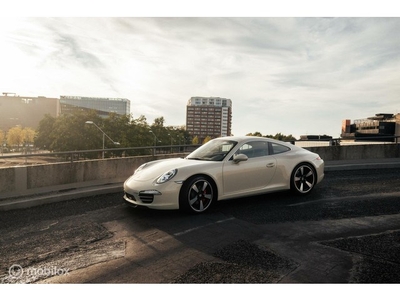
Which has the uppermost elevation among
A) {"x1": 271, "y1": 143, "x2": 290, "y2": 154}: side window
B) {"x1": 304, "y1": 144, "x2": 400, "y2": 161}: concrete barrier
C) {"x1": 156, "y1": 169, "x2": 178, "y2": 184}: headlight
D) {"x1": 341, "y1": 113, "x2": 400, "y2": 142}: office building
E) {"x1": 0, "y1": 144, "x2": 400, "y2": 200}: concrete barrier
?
{"x1": 341, "y1": 113, "x2": 400, "y2": 142}: office building

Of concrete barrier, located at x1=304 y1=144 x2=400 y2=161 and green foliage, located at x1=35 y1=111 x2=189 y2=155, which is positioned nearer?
concrete barrier, located at x1=304 y1=144 x2=400 y2=161

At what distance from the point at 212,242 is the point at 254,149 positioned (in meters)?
2.80

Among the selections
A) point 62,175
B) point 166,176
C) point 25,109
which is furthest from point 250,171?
point 25,109

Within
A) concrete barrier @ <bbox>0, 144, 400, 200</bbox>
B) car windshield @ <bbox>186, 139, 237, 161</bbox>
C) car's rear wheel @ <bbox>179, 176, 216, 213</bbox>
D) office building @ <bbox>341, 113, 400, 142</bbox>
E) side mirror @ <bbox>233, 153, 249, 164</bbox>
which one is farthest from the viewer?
office building @ <bbox>341, 113, 400, 142</bbox>

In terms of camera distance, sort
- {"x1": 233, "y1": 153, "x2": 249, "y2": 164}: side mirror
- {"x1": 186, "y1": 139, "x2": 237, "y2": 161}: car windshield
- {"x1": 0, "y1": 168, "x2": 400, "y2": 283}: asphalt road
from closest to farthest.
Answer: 1. {"x1": 0, "y1": 168, "x2": 400, "y2": 283}: asphalt road
2. {"x1": 233, "y1": 153, "x2": 249, "y2": 164}: side mirror
3. {"x1": 186, "y1": 139, "x2": 237, "y2": 161}: car windshield

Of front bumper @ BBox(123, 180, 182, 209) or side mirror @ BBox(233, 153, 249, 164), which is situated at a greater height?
side mirror @ BBox(233, 153, 249, 164)

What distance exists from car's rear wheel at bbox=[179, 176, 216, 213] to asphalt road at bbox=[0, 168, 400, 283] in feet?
0.62

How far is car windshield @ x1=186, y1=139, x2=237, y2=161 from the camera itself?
6701 mm

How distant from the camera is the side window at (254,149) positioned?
267 inches

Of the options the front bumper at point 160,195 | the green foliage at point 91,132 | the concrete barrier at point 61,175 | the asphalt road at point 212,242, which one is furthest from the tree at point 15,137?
the front bumper at point 160,195

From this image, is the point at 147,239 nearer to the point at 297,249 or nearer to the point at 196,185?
the point at 196,185

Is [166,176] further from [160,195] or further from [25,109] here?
[25,109]

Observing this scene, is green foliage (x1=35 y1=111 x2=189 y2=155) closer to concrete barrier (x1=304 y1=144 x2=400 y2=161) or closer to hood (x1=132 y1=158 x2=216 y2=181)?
concrete barrier (x1=304 y1=144 x2=400 y2=161)

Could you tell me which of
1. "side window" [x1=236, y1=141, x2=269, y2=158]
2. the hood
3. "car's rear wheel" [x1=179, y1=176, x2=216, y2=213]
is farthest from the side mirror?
"car's rear wheel" [x1=179, y1=176, x2=216, y2=213]
